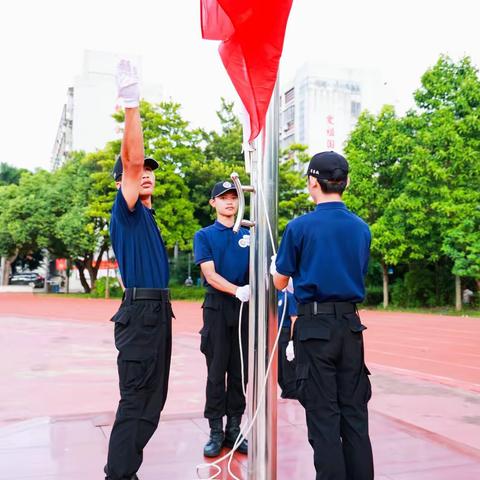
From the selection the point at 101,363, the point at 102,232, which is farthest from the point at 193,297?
the point at 101,363

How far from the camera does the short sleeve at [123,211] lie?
2621 millimetres

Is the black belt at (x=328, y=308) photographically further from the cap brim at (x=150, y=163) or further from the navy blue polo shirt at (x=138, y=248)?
the cap brim at (x=150, y=163)

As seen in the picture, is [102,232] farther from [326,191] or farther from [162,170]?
[326,191]

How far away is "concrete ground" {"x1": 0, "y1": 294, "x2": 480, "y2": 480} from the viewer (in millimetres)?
3285

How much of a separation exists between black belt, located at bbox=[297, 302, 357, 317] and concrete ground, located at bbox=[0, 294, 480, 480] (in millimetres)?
1173

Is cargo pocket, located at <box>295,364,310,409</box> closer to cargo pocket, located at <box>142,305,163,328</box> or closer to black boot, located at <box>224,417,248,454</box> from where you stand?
cargo pocket, located at <box>142,305,163,328</box>

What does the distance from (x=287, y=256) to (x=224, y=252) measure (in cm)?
122

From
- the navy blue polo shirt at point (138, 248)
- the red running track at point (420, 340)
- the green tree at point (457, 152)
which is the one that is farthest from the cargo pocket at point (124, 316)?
the green tree at point (457, 152)

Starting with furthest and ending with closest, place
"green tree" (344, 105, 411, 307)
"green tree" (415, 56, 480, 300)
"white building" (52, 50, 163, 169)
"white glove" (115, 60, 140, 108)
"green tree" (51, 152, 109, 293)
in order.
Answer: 1. "white building" (52, 50, 163, 169)
2. "green tree" (51, 152, 109, 293)
3. "green tree" (344, 105, 411, 307)
4. "green tree" (415, 56, 480, 300)
5. "white glove" (115, 60, 140, 108)

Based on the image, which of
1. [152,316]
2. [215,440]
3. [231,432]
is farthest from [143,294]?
[231,432]

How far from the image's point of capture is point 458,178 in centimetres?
1786

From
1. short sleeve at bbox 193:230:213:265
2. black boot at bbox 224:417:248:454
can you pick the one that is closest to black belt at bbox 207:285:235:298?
short sleeve at bbox 193:230:213:265

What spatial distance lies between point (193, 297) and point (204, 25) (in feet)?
75.7

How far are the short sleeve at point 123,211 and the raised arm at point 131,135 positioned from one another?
0.03 metres
